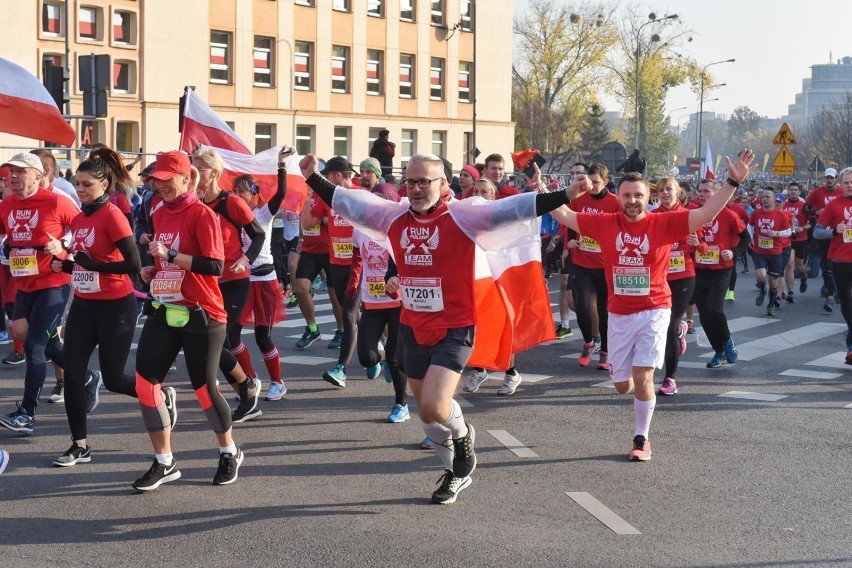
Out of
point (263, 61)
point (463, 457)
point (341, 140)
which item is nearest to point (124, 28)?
point (263, 61)

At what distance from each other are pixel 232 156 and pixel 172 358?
5.37m

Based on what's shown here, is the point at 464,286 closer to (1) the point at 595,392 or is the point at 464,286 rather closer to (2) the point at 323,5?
(1) the point at 595,392

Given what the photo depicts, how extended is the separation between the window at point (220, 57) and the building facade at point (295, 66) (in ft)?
0.15

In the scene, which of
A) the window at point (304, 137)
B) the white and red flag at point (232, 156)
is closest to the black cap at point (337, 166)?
the white and red flag at point (232, 156)

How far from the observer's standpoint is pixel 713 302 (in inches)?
481

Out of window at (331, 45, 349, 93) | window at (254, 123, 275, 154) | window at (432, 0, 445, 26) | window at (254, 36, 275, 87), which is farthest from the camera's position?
window at (432, 0, 445, 26)

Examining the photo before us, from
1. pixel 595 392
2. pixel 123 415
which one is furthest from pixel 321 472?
pixel 595 392

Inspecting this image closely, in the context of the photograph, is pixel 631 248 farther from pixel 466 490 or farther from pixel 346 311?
pixel 346 311

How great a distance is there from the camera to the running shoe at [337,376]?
10578 millimetres

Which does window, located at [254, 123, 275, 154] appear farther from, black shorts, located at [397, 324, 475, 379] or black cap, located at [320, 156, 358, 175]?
black shorts, located at [397, 324, 475, 379]

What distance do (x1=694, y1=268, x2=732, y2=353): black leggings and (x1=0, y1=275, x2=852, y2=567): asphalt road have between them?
4.28 feet

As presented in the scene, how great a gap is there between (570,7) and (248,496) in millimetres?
68797

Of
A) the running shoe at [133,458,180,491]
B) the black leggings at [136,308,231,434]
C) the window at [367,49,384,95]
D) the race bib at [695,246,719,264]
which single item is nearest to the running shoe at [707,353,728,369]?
the race bib at [695,246,719,264]

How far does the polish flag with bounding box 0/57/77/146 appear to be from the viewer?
31.2 ft
